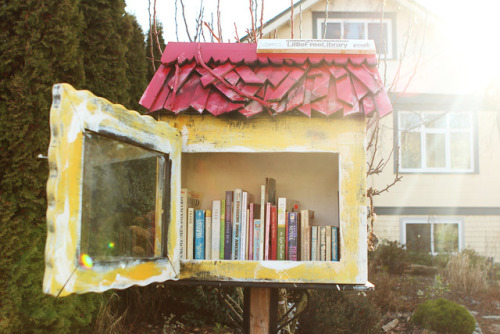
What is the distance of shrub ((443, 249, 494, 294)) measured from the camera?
22.9 feet

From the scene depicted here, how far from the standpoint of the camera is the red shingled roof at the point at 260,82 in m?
2.23

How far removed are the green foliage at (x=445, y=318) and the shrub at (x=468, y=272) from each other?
198 cm

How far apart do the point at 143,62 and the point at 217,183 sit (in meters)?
3.14

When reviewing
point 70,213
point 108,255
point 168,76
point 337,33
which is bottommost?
point 108,255

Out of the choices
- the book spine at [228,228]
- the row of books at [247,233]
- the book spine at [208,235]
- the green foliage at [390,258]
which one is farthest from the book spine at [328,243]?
the green foliage at [390,258]

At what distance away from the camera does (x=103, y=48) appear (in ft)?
13.9

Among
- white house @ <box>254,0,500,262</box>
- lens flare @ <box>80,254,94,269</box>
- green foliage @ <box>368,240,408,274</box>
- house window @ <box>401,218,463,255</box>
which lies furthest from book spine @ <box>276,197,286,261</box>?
house window @ <box>401,218,463,255</box>

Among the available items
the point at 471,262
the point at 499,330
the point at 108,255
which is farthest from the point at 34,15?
the point at 471,262

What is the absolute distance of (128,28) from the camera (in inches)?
179

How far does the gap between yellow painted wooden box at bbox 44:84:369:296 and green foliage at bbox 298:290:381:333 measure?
2.24 meters

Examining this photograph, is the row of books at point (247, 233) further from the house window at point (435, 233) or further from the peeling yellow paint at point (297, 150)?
the house window at point (435, 233)

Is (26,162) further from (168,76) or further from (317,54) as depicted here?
(317,54)

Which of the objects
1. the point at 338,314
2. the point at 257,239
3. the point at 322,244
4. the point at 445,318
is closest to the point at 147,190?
the point at 257,239

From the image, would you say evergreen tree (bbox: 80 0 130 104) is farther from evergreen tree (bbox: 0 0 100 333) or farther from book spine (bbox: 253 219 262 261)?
book spine (bbox: 253 219 262 261)
